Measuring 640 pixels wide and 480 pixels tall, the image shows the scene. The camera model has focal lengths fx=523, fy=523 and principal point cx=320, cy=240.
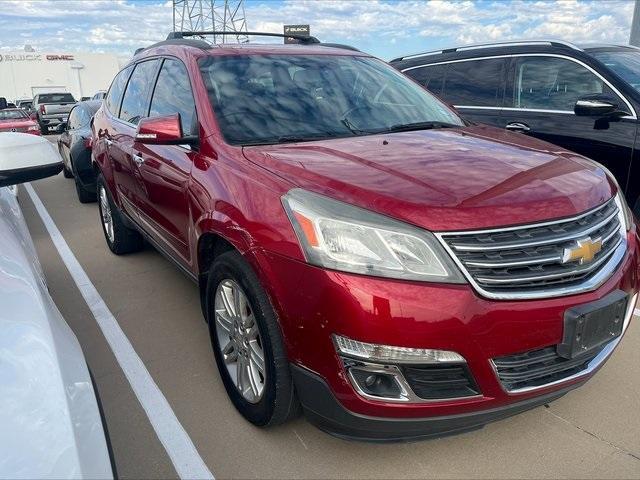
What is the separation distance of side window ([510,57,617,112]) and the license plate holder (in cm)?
285

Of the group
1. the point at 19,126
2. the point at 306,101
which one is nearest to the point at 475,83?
the point at 306,101

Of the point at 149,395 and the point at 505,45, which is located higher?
the point at 505,45

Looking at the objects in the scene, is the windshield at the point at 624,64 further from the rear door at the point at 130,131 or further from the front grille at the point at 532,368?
the rear door at the point at 130,131

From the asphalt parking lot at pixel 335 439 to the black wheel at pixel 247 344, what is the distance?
0.53ft

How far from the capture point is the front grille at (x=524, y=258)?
183 cm

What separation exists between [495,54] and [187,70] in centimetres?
333

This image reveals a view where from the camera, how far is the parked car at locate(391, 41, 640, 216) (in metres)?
4.12

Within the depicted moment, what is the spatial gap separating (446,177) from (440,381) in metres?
0.79

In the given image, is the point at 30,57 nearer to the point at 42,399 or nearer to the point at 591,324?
the point at 42,399

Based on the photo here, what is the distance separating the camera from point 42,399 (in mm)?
1342

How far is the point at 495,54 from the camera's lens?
16.9 ft

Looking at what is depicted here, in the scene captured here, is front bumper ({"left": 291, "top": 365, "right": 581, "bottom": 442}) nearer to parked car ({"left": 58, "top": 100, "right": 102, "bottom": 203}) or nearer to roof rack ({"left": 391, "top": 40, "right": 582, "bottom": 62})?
roof rack ({"left": 391, "top": 40, "right": 582, "bottom": 62})

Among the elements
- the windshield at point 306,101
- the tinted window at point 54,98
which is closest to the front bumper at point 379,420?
the windshield at point 306,101

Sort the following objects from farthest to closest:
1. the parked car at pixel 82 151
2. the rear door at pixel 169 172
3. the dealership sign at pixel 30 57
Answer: the dealership sign at pixel 30 57 → the parked car at pixel 82 151 → the rear door at pixel 169 172
